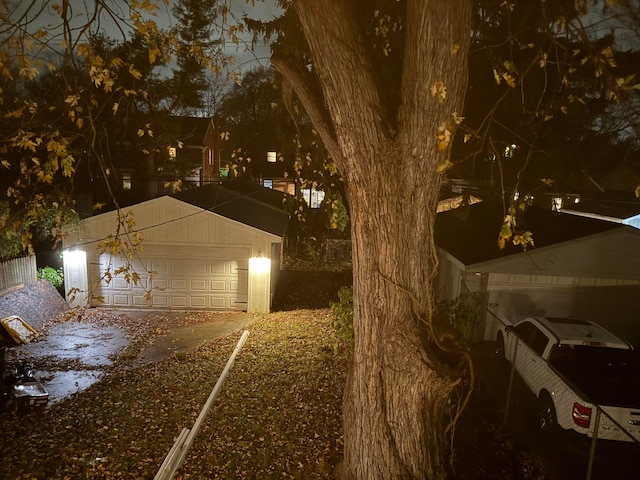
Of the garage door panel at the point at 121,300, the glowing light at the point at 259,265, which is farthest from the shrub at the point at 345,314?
the garage door panel at the point at 121,300

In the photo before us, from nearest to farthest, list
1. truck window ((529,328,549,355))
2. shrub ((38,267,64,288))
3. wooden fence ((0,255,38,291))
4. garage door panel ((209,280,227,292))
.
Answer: truck window ((529,328,549,355)) < wooden fence ((0,255,38,291)) < garage door panel ((209,280,227,292)) < shrub ((38,267,64,288))

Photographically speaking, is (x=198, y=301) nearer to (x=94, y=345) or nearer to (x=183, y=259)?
(x=183, y=259)

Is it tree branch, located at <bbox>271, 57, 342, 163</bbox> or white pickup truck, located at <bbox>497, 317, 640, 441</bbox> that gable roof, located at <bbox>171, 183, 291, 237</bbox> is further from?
tree branch, located at <bbox>271, 57, 342, 163</bbox>

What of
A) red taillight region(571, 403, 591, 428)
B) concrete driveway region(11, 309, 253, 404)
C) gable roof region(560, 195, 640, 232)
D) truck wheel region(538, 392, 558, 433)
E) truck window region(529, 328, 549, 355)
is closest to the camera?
red taillight region(571, 403, 591, 428)

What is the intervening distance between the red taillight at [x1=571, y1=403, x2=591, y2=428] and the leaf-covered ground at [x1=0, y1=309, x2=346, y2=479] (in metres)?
3.52

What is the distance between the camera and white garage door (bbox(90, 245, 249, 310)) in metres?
14.4

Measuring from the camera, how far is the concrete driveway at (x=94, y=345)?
9594 millimetres

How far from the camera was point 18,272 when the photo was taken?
1341 cm

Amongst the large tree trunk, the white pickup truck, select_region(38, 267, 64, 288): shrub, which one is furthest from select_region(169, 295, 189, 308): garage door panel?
the large tree trunk

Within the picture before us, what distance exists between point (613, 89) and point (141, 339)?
11.8 m

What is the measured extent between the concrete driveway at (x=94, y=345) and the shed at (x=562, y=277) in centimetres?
680

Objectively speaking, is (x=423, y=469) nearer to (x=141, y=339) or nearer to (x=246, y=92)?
(x=141, y=339)

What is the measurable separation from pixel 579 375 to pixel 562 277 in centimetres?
411

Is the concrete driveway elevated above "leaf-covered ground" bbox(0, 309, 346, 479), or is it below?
below
